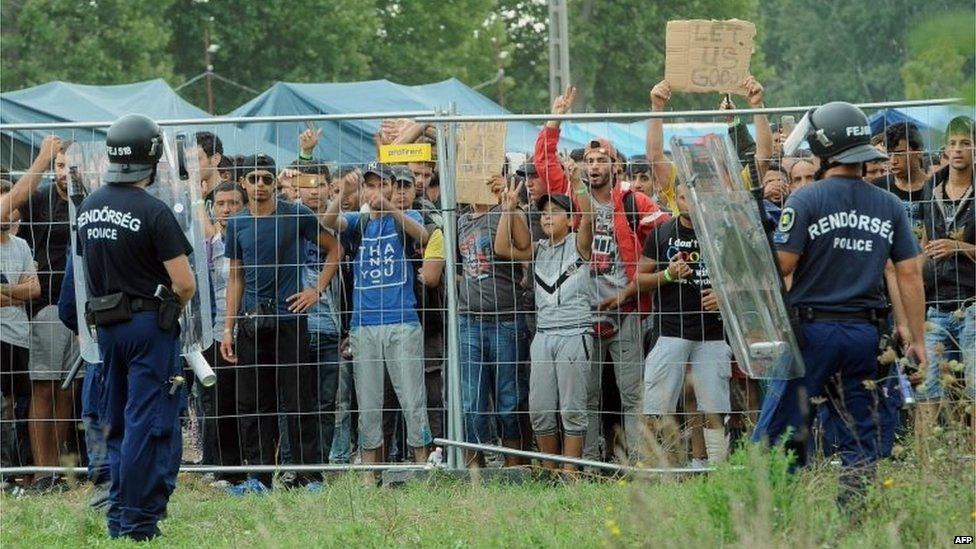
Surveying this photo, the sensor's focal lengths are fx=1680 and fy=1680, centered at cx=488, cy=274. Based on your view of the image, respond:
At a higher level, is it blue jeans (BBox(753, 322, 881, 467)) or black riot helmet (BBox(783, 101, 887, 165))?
black riot helmet (BBox(783, 101, 887, 165))

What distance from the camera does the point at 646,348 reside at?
10.3 metres

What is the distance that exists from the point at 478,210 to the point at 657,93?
1320 millimetres

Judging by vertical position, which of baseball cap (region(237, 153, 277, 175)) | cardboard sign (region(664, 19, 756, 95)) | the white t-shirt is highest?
cardboard sign (region(664, 19, 756, 95))

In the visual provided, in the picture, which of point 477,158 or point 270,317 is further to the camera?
point 270,317

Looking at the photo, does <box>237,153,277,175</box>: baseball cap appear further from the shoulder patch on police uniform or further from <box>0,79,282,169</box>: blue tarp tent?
<box>0,79,282,169</box>: blue tarp tent

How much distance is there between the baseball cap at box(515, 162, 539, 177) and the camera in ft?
33.6

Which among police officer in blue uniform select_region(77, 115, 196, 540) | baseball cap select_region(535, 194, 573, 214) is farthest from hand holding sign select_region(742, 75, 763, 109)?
police officer in blue uniform select_region(77, 115, 196, 540)

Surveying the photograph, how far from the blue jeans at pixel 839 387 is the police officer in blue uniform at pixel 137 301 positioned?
2.99 m

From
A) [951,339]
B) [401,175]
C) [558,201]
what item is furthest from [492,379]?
[951,339]

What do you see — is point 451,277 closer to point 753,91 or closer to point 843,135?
point 753,91

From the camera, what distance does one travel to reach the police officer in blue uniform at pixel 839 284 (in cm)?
755

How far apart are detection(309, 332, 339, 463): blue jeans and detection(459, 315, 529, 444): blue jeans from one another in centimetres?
93

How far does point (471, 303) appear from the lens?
34.1 feet

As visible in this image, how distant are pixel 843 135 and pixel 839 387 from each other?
1.16 meters
